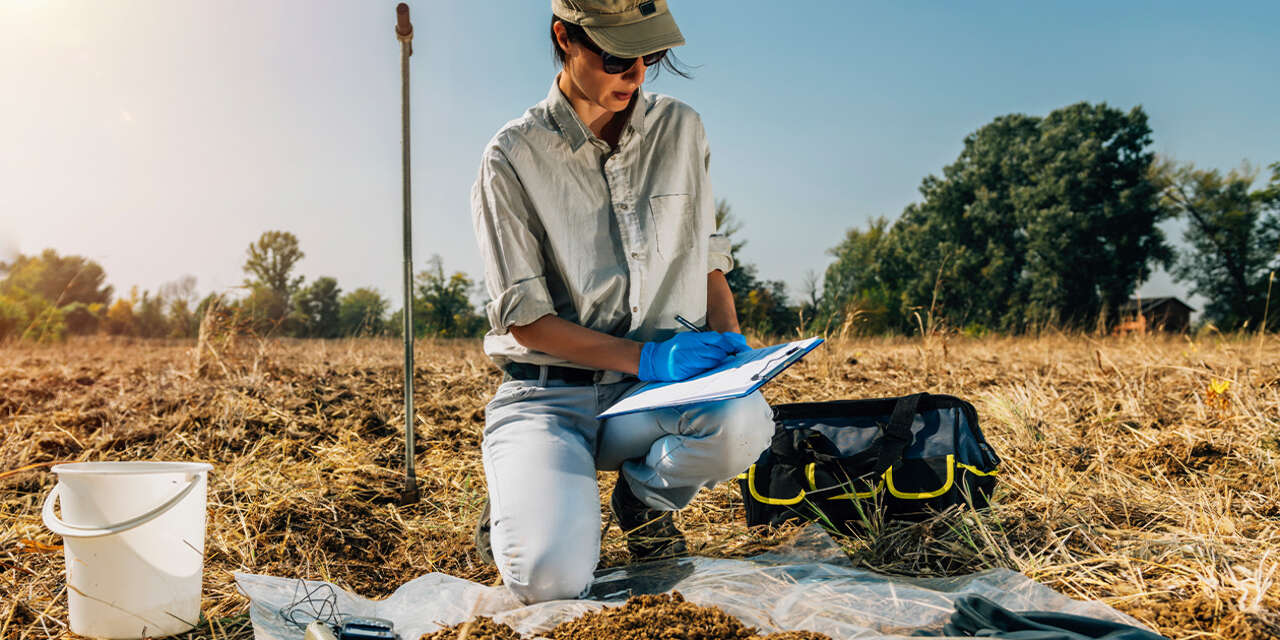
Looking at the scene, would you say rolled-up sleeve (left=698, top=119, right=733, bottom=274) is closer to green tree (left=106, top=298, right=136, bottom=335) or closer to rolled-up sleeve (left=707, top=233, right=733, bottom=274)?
rolled-up sleeve (left=707, top=233, right=733, bottom=274)

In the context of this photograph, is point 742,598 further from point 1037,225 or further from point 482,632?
point 1037,225

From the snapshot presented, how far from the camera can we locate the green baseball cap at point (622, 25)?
199 centimetres

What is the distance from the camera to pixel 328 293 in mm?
19141

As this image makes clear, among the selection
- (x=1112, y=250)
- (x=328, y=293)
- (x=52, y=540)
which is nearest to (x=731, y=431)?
(x=52, y=540)

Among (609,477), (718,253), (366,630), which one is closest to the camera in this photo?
(366,630)

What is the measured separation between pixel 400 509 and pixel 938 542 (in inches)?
76.8

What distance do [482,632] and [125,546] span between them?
0.88m

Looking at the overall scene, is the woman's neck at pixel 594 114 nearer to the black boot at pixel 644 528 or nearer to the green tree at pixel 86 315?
the black boot at pixel 644 528

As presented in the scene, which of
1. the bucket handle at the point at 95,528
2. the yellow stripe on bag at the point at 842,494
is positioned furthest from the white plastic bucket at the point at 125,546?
the yellow stripe on bag at the point at 842,494

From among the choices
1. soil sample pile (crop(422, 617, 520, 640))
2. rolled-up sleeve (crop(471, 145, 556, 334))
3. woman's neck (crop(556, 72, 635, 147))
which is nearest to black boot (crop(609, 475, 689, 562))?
rolled-up sleeve (crop(471, 145, 556, 334))

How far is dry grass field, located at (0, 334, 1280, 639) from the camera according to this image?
1.96m

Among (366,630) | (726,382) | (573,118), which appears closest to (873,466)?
(726,382)

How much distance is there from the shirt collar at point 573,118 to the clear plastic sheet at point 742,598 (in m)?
1.25

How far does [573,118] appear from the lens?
2285 mm
